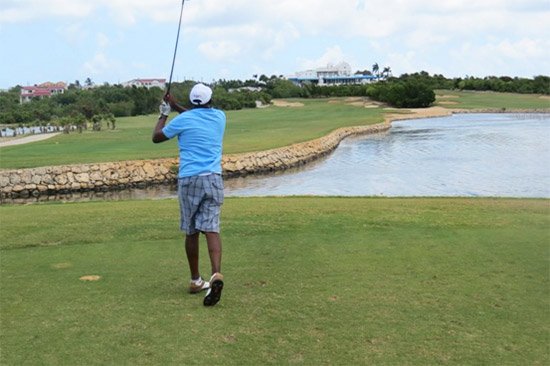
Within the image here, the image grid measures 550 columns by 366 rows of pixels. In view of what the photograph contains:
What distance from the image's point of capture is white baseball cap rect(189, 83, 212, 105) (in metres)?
6.12

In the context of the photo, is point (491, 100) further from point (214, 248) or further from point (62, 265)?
point (214, 248)

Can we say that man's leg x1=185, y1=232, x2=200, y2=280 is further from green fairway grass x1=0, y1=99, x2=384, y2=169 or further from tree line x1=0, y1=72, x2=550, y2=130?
tree line x1=0, y1=72, x2=550, y2=130

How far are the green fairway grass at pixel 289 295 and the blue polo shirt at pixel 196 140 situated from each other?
129 cm

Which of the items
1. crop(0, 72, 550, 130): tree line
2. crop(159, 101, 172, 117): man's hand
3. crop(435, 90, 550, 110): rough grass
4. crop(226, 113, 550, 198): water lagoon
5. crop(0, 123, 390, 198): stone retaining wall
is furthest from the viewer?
crop(435, 90, 550, 110): rough grass

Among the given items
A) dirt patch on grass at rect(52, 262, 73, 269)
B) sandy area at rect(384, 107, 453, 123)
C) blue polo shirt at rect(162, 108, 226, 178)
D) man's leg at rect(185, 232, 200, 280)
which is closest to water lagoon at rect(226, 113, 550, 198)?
dirt patch on grass at rect(52, 262, 73, 269)

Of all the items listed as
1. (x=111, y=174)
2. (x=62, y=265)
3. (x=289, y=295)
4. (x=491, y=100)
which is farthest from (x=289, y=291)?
(x=491, y=100)

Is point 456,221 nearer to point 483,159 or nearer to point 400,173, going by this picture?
point 400,173

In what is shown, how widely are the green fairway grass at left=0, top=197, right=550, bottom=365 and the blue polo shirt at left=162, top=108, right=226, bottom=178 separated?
4.25ft

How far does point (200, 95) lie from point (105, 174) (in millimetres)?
27082

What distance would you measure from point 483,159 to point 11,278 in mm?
33185

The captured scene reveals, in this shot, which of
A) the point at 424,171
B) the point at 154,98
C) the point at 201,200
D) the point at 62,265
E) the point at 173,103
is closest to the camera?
the point at 201,200

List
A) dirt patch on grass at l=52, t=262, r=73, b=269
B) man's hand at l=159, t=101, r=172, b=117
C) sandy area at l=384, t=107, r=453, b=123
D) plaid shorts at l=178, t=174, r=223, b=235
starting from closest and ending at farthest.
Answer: plaid shorts at l=178, t=174, r=223, b=235
man's hand at l=159, t=101, r=172, b=117
dirt patch on grass at l=52, t=262, r=73, b=269
sandy area at l=384, t=107, r=453, b=123

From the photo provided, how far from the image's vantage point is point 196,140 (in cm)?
615

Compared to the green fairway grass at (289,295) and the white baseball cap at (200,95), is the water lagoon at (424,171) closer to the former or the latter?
the green fairway grass at (289,295)
